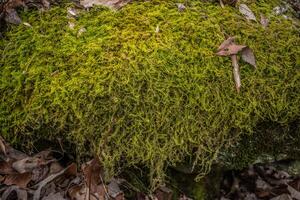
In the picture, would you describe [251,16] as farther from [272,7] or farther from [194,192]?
[194,192]

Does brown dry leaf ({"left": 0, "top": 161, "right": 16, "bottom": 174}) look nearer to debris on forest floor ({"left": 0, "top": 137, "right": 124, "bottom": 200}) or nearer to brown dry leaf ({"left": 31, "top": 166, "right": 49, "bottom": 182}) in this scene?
debris on forest floor ({"left": 0, "top": 137, "right": 124, "bottom": 200})

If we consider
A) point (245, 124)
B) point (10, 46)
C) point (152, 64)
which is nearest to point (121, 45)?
point (152, 64)

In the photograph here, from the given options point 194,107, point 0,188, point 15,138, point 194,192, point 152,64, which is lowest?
point 194,192

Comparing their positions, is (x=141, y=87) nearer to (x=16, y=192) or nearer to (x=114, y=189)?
(x=114, y=189)

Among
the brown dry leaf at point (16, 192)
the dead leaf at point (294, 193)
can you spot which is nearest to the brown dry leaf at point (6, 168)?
the brown dry leaf at point (16, 192)

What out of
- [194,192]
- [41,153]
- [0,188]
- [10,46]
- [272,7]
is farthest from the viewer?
[272,7]

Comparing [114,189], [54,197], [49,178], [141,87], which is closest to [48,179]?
[49,178]

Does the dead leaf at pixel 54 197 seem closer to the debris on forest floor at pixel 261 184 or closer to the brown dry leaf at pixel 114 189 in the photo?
the brown dry leaf at pixel 114 189

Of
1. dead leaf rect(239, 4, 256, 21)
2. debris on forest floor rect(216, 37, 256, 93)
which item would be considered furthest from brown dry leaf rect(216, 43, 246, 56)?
dead leaf rect(239, 4, 256, 21)
